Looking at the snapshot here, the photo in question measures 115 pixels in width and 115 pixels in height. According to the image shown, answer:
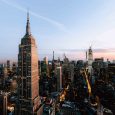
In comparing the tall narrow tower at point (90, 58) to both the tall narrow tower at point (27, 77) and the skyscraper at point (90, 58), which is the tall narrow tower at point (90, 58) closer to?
the skyscraper at point (90, 58)

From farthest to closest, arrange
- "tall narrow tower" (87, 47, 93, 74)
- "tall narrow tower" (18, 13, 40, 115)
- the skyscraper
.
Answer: "tall narrow tower" (87, 47, 93, 74) < the skyscraper < "tall narrow tower" (18, 13, 40, 115)

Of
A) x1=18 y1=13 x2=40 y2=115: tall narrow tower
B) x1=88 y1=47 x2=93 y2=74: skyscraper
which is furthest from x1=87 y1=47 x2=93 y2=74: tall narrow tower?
x1=18 y1=13 x2=40 y2=115: tall narrow tower

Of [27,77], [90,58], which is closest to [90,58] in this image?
[90,58]

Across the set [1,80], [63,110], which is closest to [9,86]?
[1,80]

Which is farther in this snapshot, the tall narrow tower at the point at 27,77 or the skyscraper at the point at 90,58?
the skyscraper at the point at 90,58

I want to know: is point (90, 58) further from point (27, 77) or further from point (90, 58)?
point (27, 77)

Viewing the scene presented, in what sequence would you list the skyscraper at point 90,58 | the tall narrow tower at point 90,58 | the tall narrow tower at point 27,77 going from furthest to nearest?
1. the tall narrow tower at point 90,58
2. the skyscraper at point 90,58
3. the tall narrow tower at point 27,77

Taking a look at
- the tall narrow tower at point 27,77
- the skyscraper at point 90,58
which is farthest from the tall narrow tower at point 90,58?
the tall narrow tower at point 27,77

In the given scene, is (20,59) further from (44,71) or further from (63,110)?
(44,71)

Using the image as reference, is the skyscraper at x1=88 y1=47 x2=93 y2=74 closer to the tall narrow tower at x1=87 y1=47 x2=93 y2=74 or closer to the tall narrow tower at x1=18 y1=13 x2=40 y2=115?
the tall narrow tower at x1=87 y1=47 x2=93 y2=74

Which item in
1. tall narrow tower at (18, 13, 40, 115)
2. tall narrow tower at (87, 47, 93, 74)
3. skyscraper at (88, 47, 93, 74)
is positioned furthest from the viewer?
tall narrow tower at (87, 47, 93, 74)

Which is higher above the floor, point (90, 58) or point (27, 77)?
point (90, 58)
